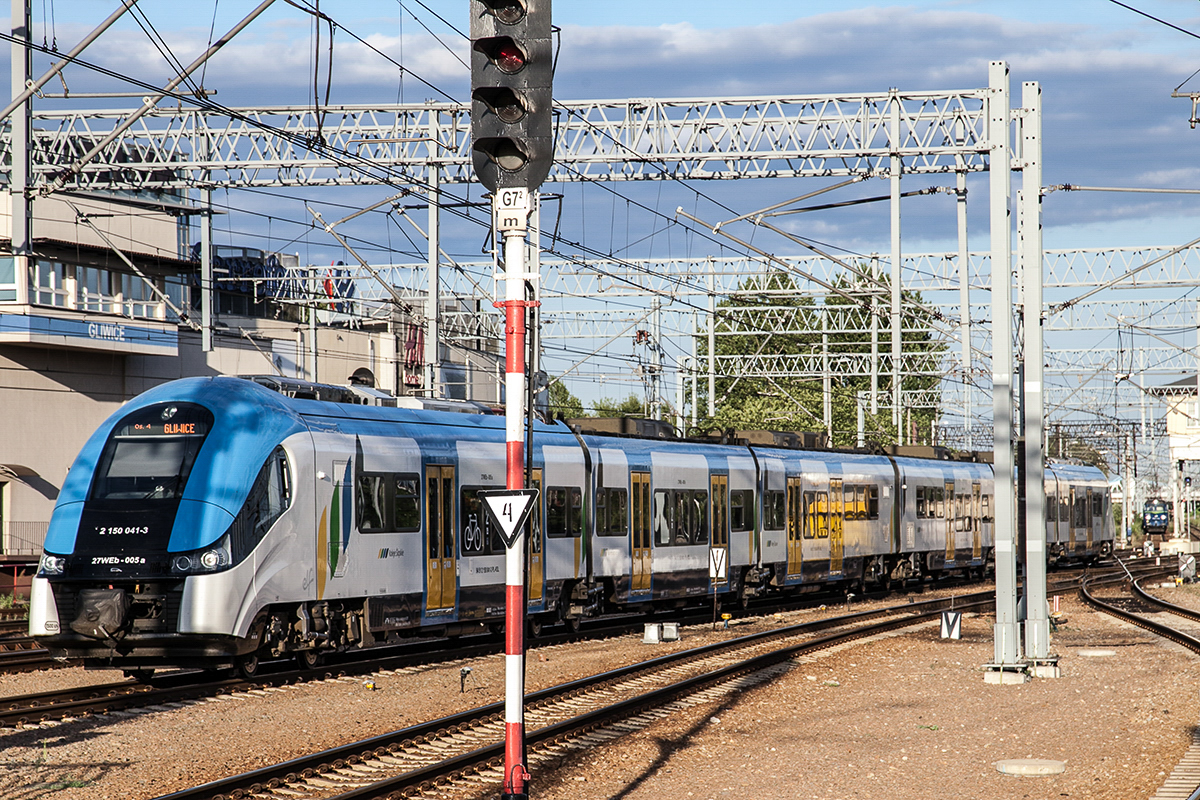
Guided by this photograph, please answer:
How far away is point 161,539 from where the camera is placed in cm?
1559

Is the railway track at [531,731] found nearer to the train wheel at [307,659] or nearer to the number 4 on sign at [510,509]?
the number 4 on sign at [510,509]

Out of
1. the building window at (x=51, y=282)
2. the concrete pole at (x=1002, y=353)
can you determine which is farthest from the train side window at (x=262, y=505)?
the building window at (x=51, y=282)

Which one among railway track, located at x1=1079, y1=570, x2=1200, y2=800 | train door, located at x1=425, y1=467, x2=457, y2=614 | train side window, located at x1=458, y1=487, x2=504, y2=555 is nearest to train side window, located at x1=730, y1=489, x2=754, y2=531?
railway track, located at x1=1079, y1=570, x2=1200, y2=800

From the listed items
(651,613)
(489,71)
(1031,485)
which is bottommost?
(651,613)

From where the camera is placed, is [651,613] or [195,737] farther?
[651,613]

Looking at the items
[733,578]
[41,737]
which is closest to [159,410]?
[41,737]

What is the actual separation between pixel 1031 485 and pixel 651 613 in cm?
1163

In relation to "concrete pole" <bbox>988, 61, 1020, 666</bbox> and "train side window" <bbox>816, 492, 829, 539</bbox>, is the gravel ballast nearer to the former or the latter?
"concrete pole" <bbox>988, 61, 1020, 666</bbox>

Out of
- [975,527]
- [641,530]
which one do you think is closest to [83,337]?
[641,530]

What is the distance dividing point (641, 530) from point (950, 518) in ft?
57.9

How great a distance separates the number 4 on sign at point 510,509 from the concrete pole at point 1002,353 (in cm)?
989

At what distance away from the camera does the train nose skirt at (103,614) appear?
1541cm

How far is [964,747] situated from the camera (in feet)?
43.2

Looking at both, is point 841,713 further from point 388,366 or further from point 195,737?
point 388,366
